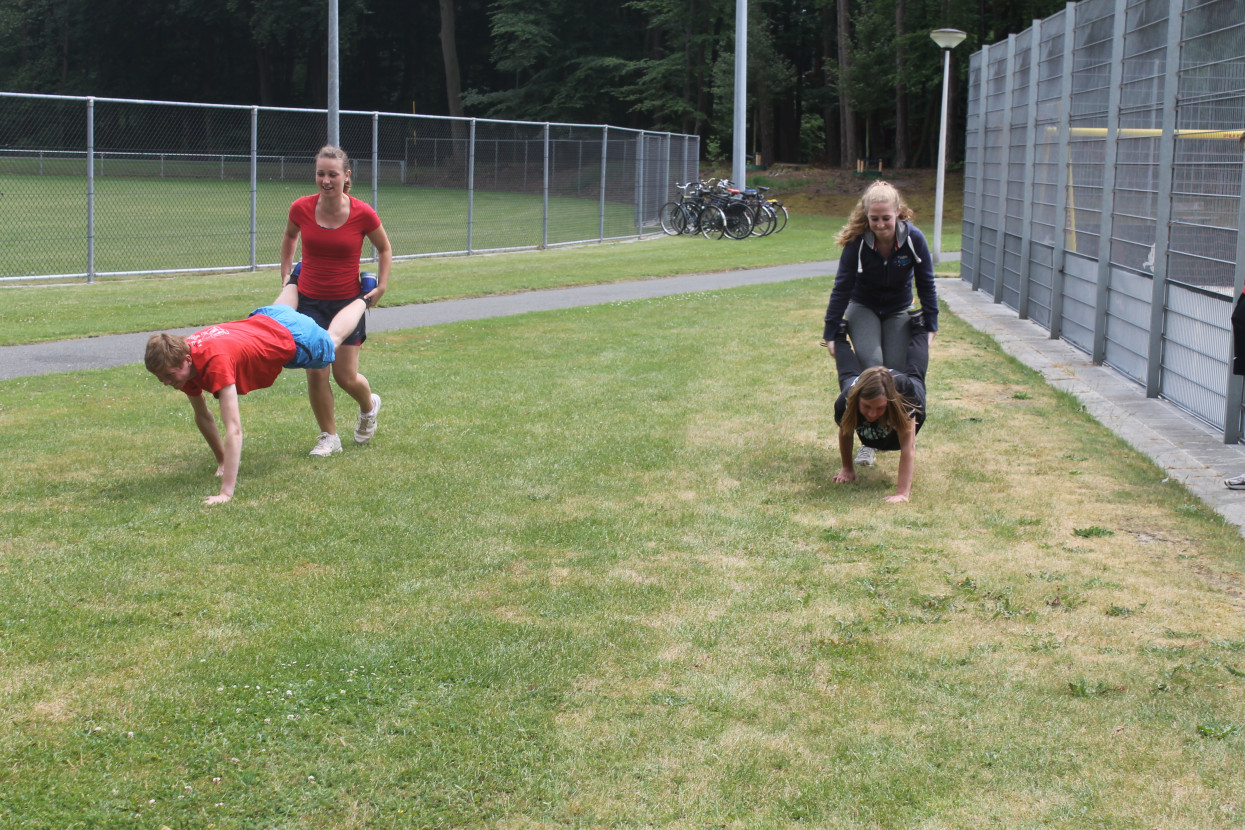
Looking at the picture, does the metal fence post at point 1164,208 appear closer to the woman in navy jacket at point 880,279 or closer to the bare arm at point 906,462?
the woman in navy jacket at point 880,279

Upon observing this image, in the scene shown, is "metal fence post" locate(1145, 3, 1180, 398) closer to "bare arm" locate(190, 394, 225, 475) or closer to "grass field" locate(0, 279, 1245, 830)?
"grass field" locate(0, 279, 1245, 830)

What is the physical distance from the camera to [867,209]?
21.8ft

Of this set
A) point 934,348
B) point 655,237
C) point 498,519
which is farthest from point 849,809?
point 655,237

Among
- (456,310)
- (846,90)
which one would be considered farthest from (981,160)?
(846,90)

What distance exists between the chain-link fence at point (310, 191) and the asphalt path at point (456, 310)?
523 cm

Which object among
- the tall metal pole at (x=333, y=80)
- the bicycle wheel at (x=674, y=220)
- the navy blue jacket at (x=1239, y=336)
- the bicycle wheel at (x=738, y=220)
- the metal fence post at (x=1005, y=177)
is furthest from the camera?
the bicycle wheel at (x=674, y=220)

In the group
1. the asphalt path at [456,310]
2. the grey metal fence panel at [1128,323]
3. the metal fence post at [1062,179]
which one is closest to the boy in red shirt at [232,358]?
the asphalt path at [456,310]

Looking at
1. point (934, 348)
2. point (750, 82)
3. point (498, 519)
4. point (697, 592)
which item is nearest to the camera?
point (697, 592)

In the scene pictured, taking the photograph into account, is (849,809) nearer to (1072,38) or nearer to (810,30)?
(1072,38)

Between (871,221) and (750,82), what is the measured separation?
45845 millimetres

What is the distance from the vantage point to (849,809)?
3293mm

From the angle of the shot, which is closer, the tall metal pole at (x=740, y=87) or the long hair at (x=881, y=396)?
the long hair at (x=881, y=396)

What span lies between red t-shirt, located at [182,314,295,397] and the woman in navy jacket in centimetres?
306

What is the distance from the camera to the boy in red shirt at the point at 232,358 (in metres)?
6.11
